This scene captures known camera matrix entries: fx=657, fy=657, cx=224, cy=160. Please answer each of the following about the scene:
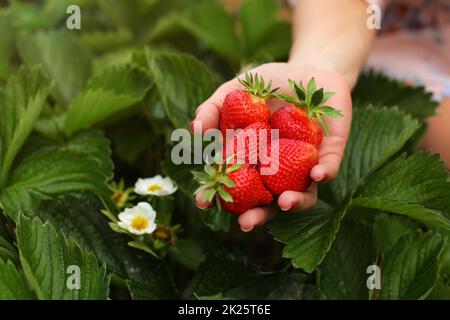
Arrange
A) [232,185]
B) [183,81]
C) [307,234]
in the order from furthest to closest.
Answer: [183,81] < [307,234] < [232,185]

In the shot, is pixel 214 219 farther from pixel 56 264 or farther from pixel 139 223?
pixel 56 264

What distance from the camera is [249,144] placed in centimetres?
80

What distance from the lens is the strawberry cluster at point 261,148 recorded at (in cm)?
77

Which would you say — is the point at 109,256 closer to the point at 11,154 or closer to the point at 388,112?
the point at 11,154

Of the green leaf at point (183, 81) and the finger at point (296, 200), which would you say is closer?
the finger at point (296, 200)

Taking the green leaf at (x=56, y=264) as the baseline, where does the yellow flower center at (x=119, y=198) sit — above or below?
above

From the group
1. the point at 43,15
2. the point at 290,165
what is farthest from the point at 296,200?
the point at 43,15

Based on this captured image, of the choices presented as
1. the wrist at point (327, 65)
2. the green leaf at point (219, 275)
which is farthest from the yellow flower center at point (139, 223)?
the wrist at point (327, 65)

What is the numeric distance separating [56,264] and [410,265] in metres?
0.47

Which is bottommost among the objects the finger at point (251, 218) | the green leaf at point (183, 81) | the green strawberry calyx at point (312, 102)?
the finger at point (251, 218)

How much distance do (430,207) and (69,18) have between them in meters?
0.85

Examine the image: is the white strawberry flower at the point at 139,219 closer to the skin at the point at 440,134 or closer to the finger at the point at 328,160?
the finger at the point at 328,160

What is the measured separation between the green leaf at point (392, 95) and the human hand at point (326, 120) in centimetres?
21
